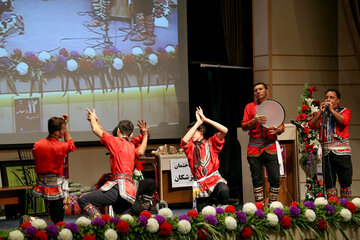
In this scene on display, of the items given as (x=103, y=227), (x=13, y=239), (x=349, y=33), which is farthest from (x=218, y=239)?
(x=349, y=33)

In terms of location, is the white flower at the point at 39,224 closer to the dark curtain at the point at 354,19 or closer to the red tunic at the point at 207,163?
the red tunic at the point at 207,163

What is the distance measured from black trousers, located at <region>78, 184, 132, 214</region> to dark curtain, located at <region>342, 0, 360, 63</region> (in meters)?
4.28

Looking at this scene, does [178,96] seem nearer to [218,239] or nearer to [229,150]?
[229,150]

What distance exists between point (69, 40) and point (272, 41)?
9.32ft

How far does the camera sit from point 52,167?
4730 mm

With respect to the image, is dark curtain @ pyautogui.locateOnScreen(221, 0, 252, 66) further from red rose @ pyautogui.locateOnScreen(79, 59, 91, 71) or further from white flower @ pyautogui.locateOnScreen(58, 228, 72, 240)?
white flower @ pyautogui.locateOnScreen(58, 228, 72, 240)

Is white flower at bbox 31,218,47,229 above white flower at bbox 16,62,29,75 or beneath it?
beneath

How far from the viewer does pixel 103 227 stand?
3502 mm

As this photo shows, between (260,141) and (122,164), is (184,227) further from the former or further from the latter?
(260,141)

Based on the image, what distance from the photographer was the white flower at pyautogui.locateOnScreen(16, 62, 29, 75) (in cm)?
712

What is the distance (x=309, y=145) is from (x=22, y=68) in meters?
3.91

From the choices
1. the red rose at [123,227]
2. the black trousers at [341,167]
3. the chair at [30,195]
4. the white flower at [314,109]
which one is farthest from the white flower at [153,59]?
the red rose at [123,227]

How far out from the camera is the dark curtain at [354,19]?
7098 mm

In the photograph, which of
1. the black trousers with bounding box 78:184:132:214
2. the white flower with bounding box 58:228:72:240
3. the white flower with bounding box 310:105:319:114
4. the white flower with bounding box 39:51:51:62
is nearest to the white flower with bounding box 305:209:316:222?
the black trousers with bounding box 78:184:132:214
